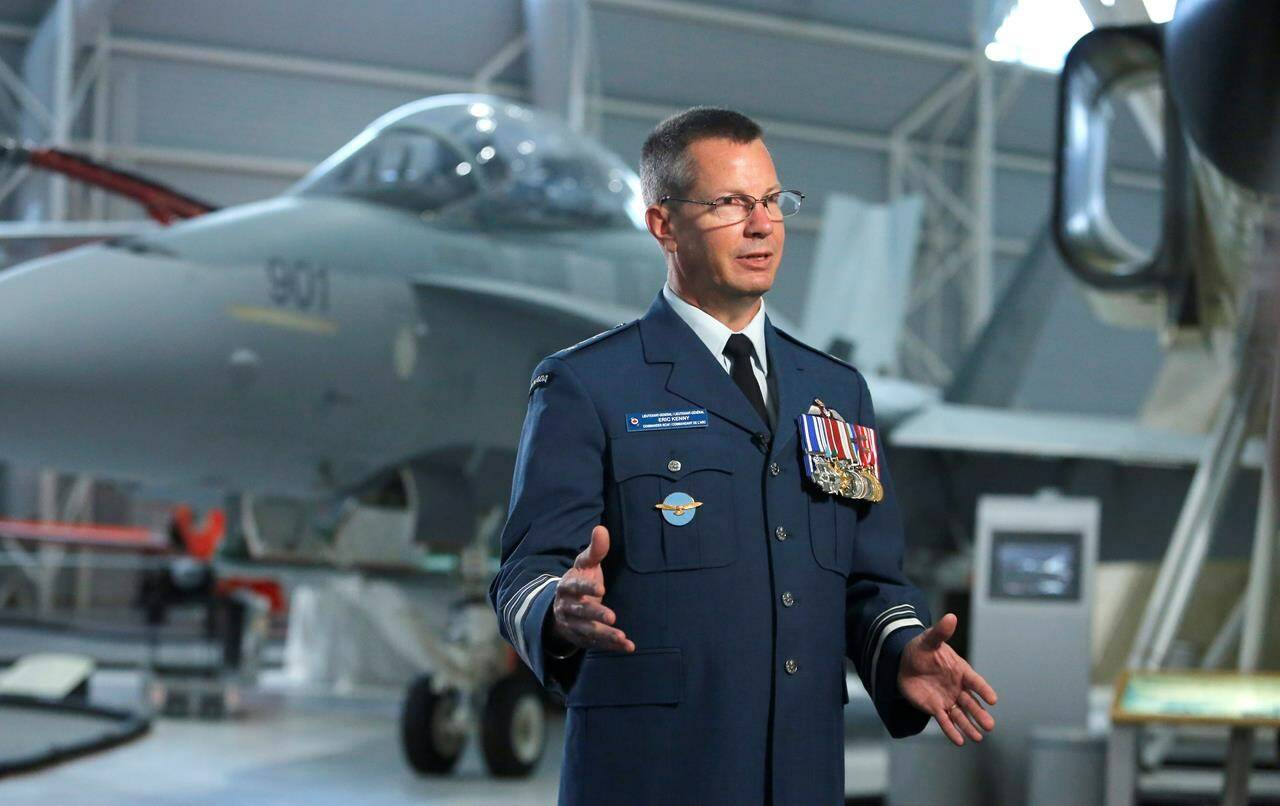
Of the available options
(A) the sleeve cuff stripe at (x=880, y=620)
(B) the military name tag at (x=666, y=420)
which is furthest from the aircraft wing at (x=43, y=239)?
(A) the sleeve cuff stripe at (x=880, y=620)

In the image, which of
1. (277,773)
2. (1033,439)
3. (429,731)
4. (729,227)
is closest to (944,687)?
(729,227)

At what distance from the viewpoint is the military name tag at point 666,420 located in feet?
5.19

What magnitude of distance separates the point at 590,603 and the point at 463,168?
5190 millimetres

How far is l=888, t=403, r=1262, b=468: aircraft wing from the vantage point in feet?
27.1

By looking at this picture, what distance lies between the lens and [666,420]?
5.20 feet

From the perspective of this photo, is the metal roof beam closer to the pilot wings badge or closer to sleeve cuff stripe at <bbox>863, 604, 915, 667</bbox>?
the pilot wings badge

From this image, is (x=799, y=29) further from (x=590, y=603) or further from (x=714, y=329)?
(x=590, y=603)

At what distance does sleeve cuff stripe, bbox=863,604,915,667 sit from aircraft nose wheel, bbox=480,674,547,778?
→ 5.12 meters

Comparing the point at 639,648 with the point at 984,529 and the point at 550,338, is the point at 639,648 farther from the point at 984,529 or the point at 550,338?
→ the point at 550,338

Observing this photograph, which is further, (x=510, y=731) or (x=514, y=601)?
(x=510, y=731)

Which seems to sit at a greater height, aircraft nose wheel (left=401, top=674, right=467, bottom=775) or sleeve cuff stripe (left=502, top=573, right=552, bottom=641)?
sleeve cuff stripe (left=502, top=573, right=552, bottom=641)

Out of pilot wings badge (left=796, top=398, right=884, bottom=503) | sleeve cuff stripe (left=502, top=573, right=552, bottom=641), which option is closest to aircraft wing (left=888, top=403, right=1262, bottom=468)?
pilot wings badge (left=796, top=398, right=884, bottom=503)

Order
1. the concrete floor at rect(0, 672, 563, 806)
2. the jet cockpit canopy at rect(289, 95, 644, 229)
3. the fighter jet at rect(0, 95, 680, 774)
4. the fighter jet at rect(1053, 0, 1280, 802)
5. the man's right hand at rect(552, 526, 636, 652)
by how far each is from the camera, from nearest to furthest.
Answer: the man's right hand at rect(552, 526, 636, 652), the fighter jet at rect(1053, 0, 1280, 802), the fighter jet at rect(0, 95, 680, 774), the concrete floor at rect(0, 672, 563, 806), the jet cockpit canopy at rect(289, 95, 644, 229)

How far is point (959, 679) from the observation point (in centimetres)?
150
